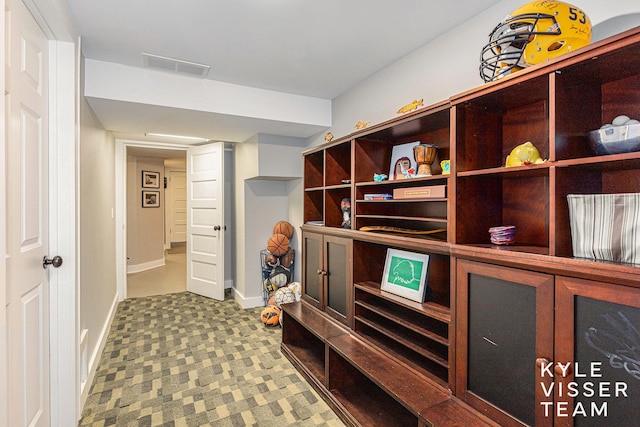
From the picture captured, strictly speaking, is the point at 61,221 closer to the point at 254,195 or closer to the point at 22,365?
the point at 22,365

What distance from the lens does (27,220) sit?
150 centimetres

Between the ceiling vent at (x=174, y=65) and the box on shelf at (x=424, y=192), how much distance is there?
187 centimetres

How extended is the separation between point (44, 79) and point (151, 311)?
9.70ft

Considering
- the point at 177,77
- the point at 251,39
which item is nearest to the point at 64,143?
the point at 177,77

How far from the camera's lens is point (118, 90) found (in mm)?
2469

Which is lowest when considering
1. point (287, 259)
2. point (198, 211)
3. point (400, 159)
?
point (287, 259)

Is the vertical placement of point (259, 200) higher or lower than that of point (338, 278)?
higher

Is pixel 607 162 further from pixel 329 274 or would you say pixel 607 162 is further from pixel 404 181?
pixel 329 274

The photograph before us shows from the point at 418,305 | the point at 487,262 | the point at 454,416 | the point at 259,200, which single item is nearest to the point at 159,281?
the point at 259,200

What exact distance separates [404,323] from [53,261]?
6.53 feet

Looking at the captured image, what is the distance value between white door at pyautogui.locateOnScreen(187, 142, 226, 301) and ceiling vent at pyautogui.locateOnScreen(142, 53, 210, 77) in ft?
5.59

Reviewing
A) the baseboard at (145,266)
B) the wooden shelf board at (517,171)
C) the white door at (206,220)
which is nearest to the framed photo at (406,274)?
the wooden shelf board at (517,171)

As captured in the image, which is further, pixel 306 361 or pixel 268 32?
pixel 306 361

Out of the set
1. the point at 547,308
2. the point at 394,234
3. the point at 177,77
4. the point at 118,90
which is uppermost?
the point at 177,77
